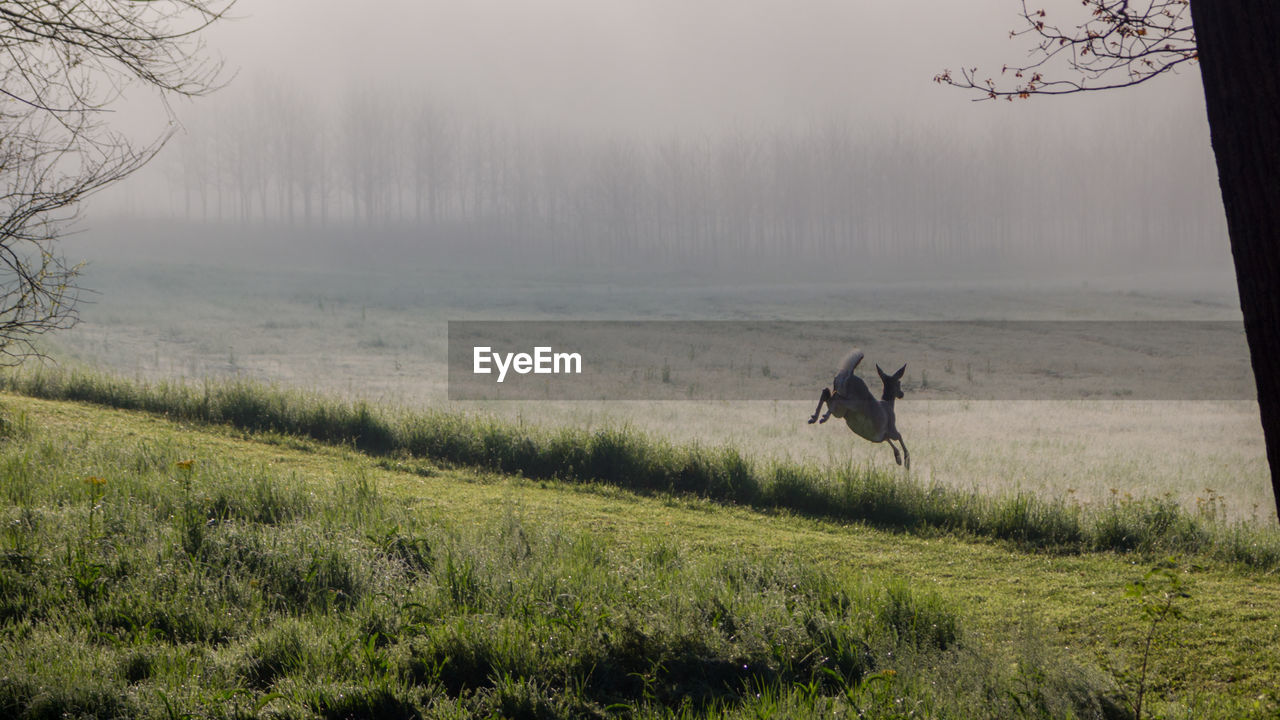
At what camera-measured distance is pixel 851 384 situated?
13.0 metres

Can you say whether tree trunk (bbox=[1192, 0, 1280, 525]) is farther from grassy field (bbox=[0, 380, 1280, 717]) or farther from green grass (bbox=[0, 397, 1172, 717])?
green grass (bbox=[0, 397, 1172, 717])

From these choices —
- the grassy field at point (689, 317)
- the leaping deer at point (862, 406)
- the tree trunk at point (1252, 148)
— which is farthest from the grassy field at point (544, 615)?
the grassy field at point (689, 317)

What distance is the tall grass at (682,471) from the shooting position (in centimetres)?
966

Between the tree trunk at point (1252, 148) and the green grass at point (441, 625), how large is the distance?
2153 mm

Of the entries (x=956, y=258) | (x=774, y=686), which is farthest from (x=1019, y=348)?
(x=956, y=258)

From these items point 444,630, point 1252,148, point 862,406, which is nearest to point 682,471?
point 862,406

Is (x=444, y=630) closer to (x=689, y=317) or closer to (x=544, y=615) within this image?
(x=544, y=615)

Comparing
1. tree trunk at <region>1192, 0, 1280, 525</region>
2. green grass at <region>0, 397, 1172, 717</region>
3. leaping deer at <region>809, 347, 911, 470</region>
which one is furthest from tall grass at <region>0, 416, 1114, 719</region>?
leaping deer at <region>809, 347, 911, 470</region>

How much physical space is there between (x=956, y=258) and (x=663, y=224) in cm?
3311

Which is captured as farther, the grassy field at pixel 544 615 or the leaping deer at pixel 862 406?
the leaping deer at pixel 862 406

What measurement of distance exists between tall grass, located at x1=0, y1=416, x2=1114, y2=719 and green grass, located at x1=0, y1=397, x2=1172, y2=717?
17mm

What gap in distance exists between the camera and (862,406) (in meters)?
13.0

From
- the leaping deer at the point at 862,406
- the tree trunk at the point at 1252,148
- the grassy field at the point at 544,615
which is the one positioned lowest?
the grassy field at the point at 544,615

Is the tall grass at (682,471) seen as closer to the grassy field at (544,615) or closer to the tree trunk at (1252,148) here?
the grassy field at (544,615)
